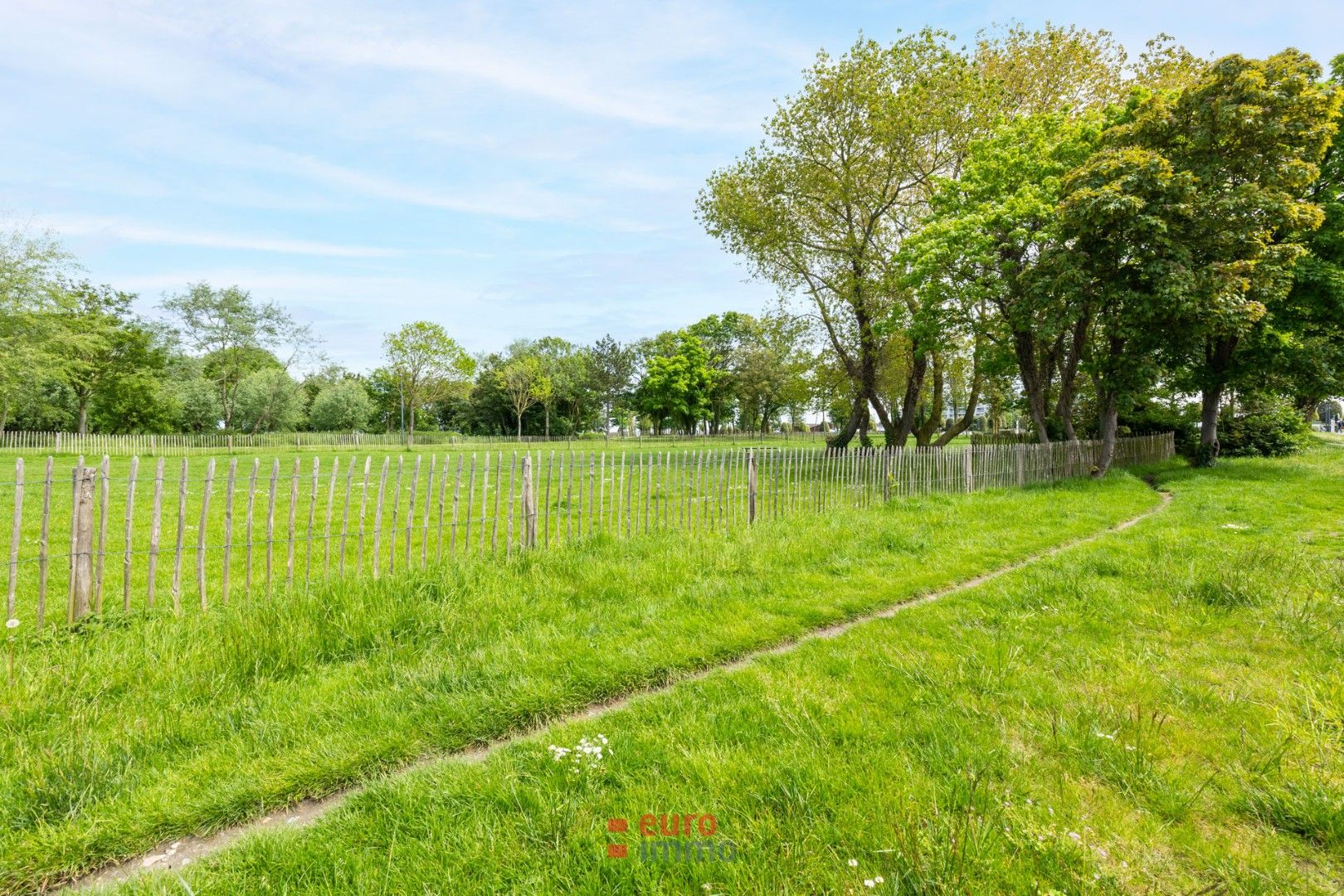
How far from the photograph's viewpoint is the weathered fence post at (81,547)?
15.2 ft

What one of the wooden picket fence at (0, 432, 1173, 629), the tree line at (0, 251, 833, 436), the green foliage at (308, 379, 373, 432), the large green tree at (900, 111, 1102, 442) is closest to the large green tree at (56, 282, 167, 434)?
the tree line at (0, 251, 833, 436)

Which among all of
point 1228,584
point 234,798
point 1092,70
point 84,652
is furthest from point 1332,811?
point 1092,70

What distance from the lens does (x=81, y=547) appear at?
15.6 ft

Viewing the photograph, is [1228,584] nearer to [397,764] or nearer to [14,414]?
[397,764]

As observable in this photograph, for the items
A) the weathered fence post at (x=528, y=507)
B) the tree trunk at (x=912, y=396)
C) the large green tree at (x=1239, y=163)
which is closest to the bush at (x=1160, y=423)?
the tree trunk at (x=912, y=396)

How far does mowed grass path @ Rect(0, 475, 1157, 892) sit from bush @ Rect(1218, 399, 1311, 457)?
25186 mm

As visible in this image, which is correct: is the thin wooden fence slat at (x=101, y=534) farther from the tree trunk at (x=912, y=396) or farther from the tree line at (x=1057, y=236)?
the tree trunk at (x=912, y=396)

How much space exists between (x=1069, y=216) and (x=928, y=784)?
16172mm

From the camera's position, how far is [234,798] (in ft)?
9.79

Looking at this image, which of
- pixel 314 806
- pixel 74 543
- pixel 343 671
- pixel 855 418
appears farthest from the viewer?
pixel 855 418

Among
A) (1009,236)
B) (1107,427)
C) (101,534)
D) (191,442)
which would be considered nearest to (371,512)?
(101,534)

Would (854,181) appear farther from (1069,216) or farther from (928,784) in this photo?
(928,784)

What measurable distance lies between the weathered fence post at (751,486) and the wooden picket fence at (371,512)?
22 mm

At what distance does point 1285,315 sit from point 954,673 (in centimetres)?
2129
